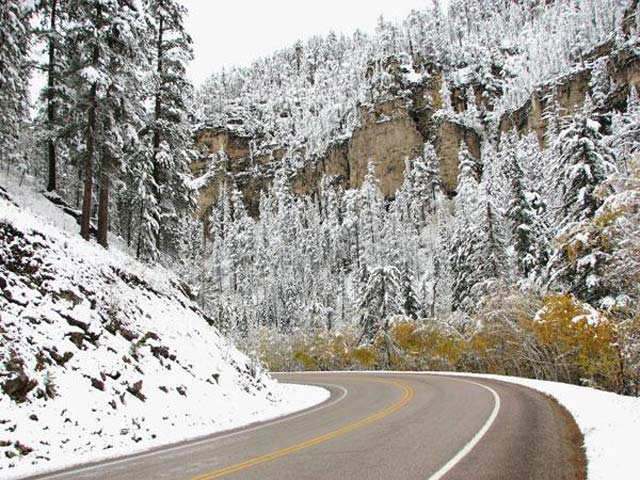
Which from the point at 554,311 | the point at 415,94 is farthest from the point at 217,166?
the point at 554,311

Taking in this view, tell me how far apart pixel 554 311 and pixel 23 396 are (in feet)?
57.1

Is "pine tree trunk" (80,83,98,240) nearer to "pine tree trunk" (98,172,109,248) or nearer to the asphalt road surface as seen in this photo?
"pine tree trunk" (98,172,109,248)

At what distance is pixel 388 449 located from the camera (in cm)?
811

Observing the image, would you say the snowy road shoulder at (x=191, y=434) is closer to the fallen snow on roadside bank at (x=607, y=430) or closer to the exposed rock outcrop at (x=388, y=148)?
the fallen snow on roadside bank at (x=607, y=430)

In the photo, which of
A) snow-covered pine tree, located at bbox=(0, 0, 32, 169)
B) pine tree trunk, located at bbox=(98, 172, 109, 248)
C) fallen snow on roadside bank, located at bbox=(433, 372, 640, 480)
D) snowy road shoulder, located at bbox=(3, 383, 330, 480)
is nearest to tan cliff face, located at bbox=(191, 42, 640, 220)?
snowy road shoulder, located at bbox=(3, 383, 330, 480)

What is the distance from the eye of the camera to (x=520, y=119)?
396ft

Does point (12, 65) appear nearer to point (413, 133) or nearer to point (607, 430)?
point (607, 430)

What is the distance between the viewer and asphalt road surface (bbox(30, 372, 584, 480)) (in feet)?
22.0

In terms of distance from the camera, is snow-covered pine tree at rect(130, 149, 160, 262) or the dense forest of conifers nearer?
the dense forest of conifers

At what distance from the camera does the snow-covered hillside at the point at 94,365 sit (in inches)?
361

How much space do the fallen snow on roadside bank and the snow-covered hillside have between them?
26.0 feet

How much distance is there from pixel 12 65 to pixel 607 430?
26.2m

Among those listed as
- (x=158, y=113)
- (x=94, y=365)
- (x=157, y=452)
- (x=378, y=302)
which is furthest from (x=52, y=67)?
(x=378, y=302)

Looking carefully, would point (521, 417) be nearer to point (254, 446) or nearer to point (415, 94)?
point (254, 446)
